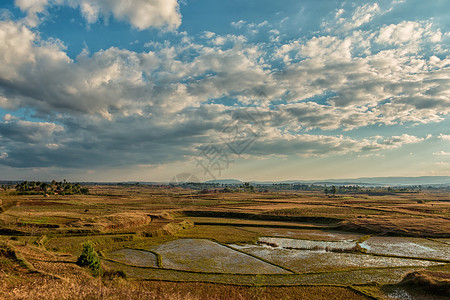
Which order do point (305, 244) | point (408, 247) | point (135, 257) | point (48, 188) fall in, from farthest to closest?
1. point (48, 188)
2. point (305, 244)
3. point (408, 247)
4. point (135, 257)

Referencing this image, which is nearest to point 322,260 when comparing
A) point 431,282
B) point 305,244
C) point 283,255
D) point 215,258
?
point 283,255

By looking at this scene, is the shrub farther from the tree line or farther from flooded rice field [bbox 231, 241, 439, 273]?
the tree line

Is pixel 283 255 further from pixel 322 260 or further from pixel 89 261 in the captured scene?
pixel 89 261

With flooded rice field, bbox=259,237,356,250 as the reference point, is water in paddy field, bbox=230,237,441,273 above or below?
above

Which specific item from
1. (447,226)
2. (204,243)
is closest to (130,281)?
(204,243)

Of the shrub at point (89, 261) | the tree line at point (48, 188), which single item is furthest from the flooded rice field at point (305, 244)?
the tree line at point (48, 188)

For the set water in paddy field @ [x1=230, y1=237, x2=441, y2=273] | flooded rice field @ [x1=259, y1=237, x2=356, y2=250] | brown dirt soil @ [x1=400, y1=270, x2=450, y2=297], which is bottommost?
flooded rice field @ [x1=259, y1=237, x2=356, y2=250]

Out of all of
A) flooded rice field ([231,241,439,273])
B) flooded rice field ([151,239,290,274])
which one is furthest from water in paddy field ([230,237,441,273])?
flooded rice field ([151,239,290,274])

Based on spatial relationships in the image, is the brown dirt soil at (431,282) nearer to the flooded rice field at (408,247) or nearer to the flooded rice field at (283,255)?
the flooded rice field at (283,255)

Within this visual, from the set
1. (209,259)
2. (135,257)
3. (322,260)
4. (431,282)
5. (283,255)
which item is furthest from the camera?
(283,255)

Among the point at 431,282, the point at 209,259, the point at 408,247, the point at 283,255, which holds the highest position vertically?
the point at 431,282

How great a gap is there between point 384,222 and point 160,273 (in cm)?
4981

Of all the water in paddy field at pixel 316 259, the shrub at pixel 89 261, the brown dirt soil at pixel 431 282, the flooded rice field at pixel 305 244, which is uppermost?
the shrub at pixel 89 261

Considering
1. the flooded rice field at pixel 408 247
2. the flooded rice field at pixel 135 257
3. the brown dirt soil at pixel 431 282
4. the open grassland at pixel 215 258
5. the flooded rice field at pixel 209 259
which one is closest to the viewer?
the open grassland at pixel 215 258
